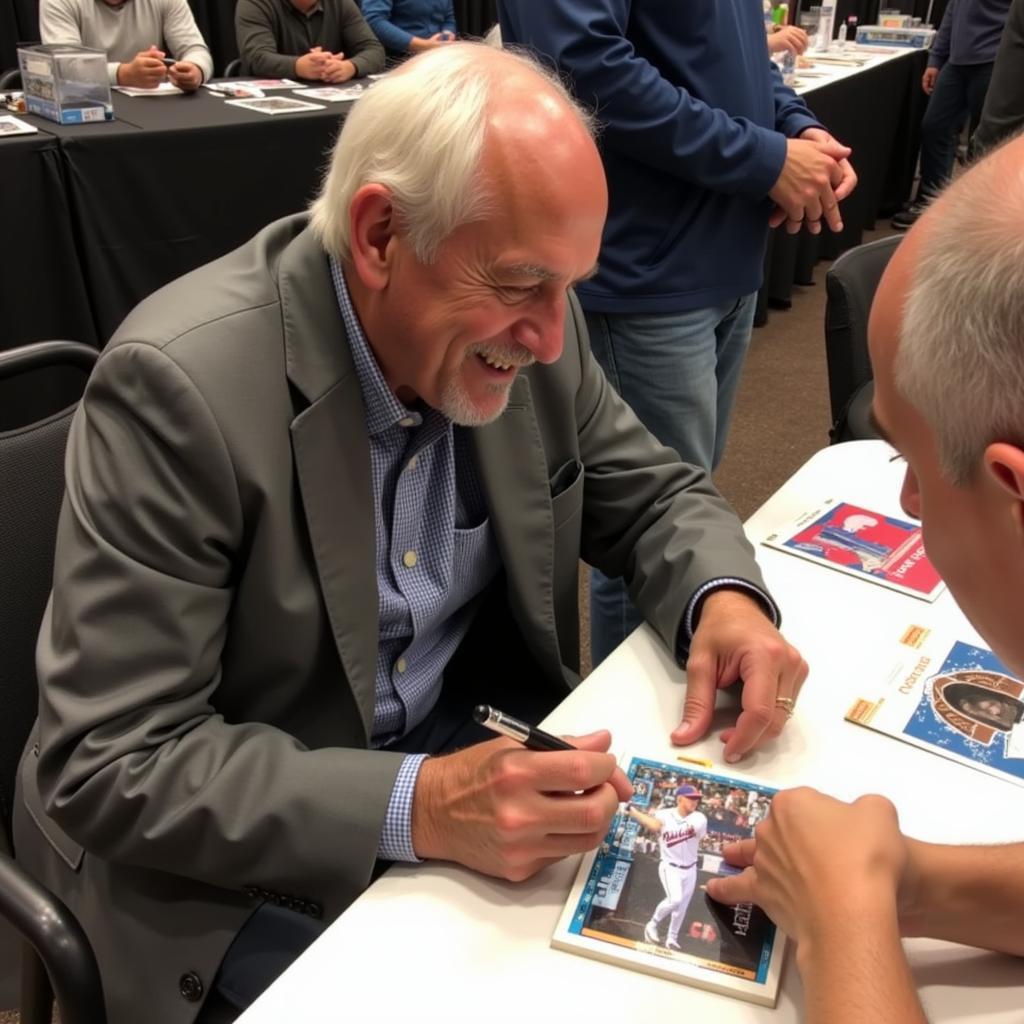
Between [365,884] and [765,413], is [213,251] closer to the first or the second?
[765,413]

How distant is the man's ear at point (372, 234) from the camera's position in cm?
101

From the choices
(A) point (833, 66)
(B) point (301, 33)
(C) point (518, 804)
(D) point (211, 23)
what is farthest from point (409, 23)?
(C) point (518, 804)

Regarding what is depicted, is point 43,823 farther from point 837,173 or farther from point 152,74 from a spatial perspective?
point 152,74

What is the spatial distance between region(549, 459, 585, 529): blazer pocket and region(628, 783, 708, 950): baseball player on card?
0.45 metres

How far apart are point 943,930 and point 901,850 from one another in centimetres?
7

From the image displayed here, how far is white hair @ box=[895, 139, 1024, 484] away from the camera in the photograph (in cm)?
57

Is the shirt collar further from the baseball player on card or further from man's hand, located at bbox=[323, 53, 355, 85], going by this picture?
man's hand, located at bbox=[323, 53, 355, 85]

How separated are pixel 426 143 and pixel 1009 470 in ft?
2.06

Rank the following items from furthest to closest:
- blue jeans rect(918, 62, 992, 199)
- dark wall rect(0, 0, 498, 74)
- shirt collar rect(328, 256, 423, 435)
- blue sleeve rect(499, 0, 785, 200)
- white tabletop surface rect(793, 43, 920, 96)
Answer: blue jeans rect(918, 62, 992, 199) < dark wall rect(0, 0, 498, 74) < white tabletop surface rect(793, 43, 920, 96) < blue sleeve rect(499, 0, 785, 200) < shirt collar rect(328, 256, 423, 435)

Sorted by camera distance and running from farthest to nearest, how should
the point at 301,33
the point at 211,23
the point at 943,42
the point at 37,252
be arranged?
the point at 211,23, the point at 943,42, the point at 301,33, the point at 37,252

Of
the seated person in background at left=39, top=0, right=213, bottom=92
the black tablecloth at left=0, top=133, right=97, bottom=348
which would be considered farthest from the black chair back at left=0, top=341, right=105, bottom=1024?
the seated person in background at left=39, top=0, right=213, bottom=92

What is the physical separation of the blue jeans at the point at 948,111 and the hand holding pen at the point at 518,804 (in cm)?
514

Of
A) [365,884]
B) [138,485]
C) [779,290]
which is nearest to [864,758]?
[365,884]

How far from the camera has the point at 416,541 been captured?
1183 millimetres
